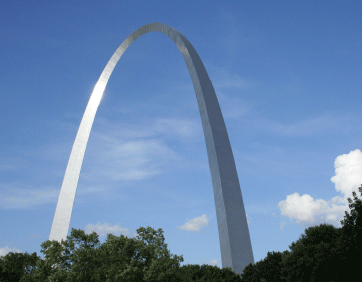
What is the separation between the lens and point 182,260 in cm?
2898

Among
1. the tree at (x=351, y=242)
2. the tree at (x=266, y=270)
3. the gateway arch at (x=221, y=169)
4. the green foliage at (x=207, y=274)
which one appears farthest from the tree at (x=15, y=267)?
the tree at (x=351, y=242)

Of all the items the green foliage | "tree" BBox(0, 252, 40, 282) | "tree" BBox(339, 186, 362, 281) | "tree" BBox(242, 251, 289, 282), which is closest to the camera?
"tree" BBox(339, 186, 362, 281)

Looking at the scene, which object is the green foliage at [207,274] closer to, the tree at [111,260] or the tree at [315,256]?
the tree at [111,260]

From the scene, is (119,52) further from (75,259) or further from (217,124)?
(75,259)

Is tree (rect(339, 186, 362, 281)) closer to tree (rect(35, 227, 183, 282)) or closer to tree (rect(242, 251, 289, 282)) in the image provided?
tree (rect(242, 251, 289, 282))

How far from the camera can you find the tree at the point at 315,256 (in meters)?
20.3

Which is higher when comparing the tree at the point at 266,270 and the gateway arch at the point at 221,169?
the gateway arch at the point at 221,169

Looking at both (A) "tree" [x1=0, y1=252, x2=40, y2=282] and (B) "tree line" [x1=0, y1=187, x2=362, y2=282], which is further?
(A) "tree" [x1=0, y1=252, x2=40, y2=282]

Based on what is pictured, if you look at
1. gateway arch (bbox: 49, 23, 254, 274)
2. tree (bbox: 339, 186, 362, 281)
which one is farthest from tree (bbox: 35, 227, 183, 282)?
tree (bbox: 339, 186, 362, 281)

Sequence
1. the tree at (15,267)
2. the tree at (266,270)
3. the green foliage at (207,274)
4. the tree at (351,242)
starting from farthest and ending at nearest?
the tree at (15,267) → the green foliage at (207,274) → the tree at (266,270) → the tree at (351,242)

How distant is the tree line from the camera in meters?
20.5

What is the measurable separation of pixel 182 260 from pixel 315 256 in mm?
12049

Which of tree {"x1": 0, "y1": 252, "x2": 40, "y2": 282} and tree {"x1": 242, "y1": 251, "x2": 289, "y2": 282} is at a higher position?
tree {"x1": 0, "y1": 252, "x2": 40, "y2": 282}

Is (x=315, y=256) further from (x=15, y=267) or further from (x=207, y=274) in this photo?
(x=15, y=267)
